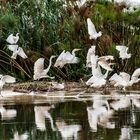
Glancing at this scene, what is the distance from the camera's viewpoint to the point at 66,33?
599 inches

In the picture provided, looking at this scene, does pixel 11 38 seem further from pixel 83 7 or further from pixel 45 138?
pixel 45 138

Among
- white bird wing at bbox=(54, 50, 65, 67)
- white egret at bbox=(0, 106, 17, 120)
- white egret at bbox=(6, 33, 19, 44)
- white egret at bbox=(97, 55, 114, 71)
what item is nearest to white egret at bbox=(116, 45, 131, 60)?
white egret at bbox=(97, 55, 114, 71)

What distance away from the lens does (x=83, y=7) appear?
15.5 metres

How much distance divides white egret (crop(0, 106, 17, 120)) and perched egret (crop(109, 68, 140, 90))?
8.94ft

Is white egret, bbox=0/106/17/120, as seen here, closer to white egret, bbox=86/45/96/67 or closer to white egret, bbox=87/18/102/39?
white egret, bbox=86/45/96/67

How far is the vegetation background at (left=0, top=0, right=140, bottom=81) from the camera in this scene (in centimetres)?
1462

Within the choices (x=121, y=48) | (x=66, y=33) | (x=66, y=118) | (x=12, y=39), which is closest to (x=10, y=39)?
(x=12, y=39)

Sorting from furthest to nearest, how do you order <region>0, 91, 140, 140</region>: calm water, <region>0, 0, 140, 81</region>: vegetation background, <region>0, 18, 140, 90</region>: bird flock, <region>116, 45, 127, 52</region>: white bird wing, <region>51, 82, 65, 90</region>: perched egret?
<region>0, 0, 140, 81</region>: vegetation background
<region>116, 45, 127, 52</region>: white bird wing
<region>51, 82, 65, 90</region>: perched egret
<region>0, 18, 140, 90</region>: bird flock
<region>0, 91, 140, 140</region>: calm water

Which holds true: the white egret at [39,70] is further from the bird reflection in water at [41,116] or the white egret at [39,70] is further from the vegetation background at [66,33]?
the bird reflection in water at [41,116]

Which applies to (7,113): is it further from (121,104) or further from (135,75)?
(135,75)

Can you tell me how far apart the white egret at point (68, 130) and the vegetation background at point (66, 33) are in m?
5.79

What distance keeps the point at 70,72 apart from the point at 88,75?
0.37 metres

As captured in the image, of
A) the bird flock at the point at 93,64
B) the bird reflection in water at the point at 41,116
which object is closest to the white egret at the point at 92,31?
the bird flock at the point at 93,64

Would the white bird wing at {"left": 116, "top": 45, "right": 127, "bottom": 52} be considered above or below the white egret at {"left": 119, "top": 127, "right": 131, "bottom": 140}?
above
